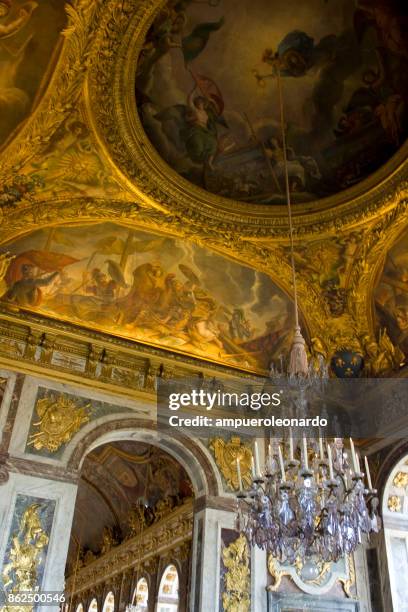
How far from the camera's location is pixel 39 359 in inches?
419

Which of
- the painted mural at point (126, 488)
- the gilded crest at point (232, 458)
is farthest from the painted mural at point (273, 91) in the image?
the painted mural at point (126, 488)

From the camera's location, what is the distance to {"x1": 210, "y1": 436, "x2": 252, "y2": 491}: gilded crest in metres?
11.1

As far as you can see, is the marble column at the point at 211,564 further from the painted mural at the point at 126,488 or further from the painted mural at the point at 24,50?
the painted mural at the point at 24,50

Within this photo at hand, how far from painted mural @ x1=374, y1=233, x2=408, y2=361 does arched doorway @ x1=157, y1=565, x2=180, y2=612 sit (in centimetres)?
710

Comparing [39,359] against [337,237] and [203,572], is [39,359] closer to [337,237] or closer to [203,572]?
[203,572]

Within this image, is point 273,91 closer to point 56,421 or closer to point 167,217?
point 167,217

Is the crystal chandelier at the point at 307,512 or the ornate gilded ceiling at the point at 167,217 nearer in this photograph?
the crystal chandelier at the point at 307,512

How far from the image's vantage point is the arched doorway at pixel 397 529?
423 inches

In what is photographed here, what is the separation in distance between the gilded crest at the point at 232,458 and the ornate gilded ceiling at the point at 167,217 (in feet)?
5.69

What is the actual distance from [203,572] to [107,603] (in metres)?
8.27

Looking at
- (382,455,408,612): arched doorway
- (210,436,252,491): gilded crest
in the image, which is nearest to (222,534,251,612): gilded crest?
(210,436,252,491): gilded crest

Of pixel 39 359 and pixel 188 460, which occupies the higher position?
pixel 39 359

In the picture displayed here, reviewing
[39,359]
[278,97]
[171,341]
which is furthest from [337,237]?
[39,359]

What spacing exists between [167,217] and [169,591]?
8.50 m
